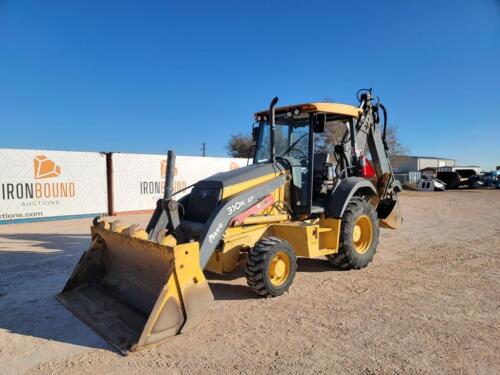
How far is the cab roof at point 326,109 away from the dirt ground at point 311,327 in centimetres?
249

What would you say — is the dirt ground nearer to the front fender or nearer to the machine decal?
the machine decal

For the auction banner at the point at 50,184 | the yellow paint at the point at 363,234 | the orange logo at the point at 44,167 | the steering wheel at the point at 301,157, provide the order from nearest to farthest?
the steering wheel at the point at 301,157
the yellow paint at the point at 363,234
the auction banner at the point at 50,184
the orange logo at the point at 44,167

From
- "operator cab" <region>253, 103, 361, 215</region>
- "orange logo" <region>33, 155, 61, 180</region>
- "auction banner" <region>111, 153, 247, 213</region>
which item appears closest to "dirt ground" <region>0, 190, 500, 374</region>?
"operator cab" <region>253, 103, 361, 215</region>

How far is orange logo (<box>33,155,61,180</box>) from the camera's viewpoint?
1309cm

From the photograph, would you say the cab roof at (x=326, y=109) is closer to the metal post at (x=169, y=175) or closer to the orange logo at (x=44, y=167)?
the metal post at (x=169, y=175)

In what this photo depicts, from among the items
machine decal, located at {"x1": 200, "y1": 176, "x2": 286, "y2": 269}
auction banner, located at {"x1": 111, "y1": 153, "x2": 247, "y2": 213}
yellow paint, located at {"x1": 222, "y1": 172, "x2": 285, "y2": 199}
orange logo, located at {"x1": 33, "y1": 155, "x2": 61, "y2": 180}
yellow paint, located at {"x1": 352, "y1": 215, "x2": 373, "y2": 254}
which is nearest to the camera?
machine decal, located at {"x1": 200, "y1": 176, "x2": 286, "y2": 269}

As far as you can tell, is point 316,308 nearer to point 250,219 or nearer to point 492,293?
point 250,219

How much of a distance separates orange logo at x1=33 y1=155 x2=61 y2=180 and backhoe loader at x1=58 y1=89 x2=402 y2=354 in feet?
31.3

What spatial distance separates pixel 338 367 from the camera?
3205mm

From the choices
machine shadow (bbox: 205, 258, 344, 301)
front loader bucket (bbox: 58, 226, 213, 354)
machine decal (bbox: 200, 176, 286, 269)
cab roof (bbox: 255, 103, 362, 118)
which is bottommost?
machine shadow (bbox: 205, 258, 344, 301)

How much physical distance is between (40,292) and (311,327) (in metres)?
3.66

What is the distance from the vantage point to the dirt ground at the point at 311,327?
3.27m

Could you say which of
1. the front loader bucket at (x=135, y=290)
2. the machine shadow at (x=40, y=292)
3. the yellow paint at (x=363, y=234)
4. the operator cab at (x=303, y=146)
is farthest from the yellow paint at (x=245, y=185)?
the machine shadow at (x=40, y=292)

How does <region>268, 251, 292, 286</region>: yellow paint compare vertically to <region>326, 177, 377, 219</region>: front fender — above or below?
below
